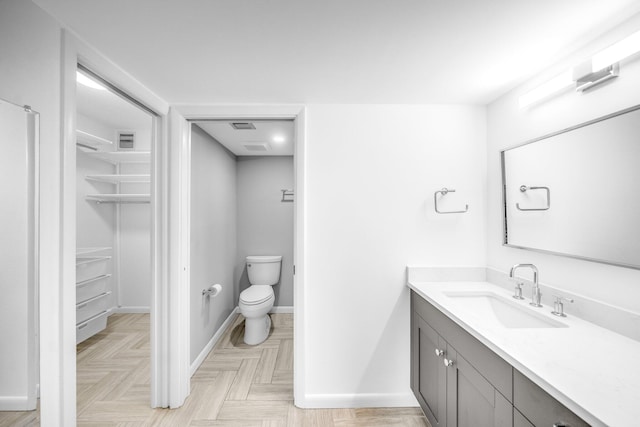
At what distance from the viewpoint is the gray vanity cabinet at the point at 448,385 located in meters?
1.09

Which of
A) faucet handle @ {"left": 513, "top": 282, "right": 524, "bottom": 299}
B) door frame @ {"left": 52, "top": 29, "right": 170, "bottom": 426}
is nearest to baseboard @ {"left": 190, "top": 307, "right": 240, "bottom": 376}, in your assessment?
door frame @ {"left": 52, "top": 29, "right": 170, "bottom": 426}

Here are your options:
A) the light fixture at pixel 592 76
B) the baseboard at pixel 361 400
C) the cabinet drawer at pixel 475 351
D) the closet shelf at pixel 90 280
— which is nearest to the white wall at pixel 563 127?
the light fixture at pixel 592 76

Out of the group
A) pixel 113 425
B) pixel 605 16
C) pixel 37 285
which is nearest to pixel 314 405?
pixel 113 425

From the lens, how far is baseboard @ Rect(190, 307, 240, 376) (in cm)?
243

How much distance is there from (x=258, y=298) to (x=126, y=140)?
2574 millimetres

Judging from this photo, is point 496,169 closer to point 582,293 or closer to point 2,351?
point 582,293

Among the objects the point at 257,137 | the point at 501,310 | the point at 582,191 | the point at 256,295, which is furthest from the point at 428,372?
the point at 257,137

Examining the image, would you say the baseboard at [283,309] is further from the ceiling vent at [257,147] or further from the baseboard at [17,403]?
the baseboard at [17,403]

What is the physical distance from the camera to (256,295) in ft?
9.81

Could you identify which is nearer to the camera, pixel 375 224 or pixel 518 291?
pixel 518 291

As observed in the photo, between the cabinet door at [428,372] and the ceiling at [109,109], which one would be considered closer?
the cabinet door at [428,372]

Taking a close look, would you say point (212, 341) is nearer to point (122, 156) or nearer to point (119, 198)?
point (119, 198)

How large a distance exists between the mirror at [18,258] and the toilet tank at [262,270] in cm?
254

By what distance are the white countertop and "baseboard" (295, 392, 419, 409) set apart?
1.02 metres
